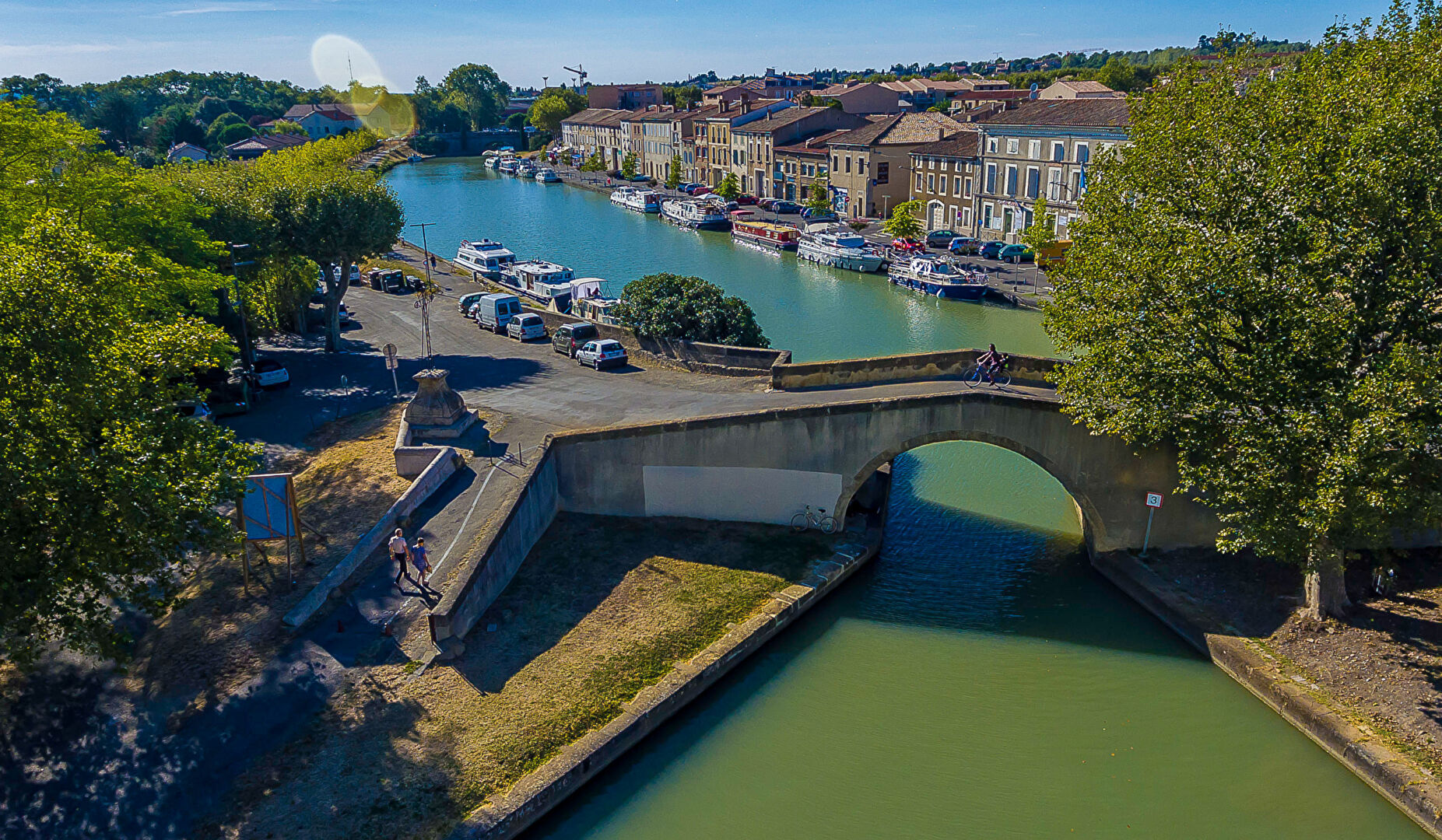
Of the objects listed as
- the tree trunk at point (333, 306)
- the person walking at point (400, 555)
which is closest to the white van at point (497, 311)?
the tree trunk at point (333, 306)

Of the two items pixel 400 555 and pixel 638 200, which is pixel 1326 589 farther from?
pixel 638 200

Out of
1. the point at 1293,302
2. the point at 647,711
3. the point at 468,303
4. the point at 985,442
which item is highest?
the point at 1293,302

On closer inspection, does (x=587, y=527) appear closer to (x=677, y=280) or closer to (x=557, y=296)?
(x=677, y=280)

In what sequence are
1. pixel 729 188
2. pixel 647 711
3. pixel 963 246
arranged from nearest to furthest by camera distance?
pixel 647 711 < pixel 963 246 < pixel 729 188

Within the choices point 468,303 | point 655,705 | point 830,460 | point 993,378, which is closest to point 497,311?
point 468,303

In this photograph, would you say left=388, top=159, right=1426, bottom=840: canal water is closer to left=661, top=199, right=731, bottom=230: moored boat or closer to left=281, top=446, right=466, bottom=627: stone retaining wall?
left=281, top=446, right=466, bottom=627: stone retaining wall

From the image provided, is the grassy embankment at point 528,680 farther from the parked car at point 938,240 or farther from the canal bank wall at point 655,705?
the parked car at point 938,240

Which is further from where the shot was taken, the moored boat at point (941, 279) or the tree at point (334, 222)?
the moored boat at point (941, 279)
